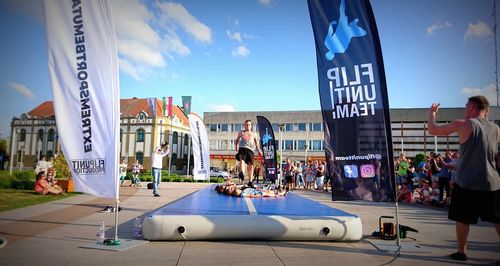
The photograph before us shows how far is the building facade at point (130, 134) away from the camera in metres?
53.3

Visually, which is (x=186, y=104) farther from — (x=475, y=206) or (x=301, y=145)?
(x=475, y=206)

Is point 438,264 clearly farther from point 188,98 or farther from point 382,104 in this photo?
point 188,98

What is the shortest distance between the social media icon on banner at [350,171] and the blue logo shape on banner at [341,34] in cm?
168

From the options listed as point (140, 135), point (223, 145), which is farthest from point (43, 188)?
point (223, 145)

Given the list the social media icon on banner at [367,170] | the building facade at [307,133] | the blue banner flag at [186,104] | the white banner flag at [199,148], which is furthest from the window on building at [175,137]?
the social media icon on banner at [367,170]

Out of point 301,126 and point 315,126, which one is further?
point 301,126

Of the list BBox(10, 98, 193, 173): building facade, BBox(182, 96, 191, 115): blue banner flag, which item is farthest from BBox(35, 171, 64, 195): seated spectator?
BBox(10, 98, 193, 173): building facade

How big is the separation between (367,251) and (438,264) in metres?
0.84

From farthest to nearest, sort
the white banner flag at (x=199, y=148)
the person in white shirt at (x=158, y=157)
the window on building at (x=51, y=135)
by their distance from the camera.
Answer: the window on building at (x=51, y=135)
the white banner flag at (x=199, y=148)
the person in white shirt at (x=158, y=157)

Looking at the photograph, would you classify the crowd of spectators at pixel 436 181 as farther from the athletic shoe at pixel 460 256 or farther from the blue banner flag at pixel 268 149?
the athletic shoe at pixel 460 256

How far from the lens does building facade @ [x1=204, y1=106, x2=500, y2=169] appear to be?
50.8 metres

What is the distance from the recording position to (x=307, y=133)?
5306 centimetres

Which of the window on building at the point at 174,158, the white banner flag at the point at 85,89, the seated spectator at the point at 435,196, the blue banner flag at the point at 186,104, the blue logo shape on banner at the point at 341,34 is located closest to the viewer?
the white banner flag at the point at 85,89

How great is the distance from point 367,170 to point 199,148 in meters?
14.2
